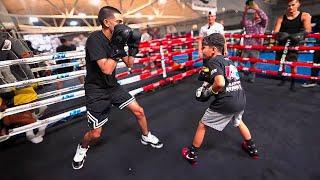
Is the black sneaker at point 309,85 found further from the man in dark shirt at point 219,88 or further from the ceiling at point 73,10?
the ceiling at point 73,10

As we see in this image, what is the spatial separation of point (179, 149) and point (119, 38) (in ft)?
4.33

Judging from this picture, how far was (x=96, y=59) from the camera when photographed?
1.77 metres

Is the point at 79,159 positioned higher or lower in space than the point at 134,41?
lower

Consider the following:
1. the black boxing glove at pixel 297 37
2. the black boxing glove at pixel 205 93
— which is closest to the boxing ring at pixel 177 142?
the black boxing glove at pixel 297 37

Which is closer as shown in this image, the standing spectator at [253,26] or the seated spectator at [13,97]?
the seated spectator at [13,97]

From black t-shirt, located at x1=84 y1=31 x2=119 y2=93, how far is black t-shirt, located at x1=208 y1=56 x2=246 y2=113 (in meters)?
0.88

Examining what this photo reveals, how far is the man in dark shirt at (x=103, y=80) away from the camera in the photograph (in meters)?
1.80

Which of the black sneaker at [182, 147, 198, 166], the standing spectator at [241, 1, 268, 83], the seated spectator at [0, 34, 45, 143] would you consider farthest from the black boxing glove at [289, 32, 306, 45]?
the seated spectator at [0, 34, 45, 143]

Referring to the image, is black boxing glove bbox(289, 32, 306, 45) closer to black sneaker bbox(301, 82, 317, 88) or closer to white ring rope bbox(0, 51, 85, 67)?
black sneaker bbox(301, 82, 317, 88)

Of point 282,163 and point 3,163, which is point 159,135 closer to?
point 282,163

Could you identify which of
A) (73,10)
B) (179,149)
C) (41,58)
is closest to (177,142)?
(179,149)

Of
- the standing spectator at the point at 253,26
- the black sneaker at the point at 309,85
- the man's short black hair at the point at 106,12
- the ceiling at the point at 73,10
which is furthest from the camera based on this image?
the ceiling at the point at 73,10

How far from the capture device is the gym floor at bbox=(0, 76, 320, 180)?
1956mm

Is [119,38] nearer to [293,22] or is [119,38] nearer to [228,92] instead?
[228,92]
